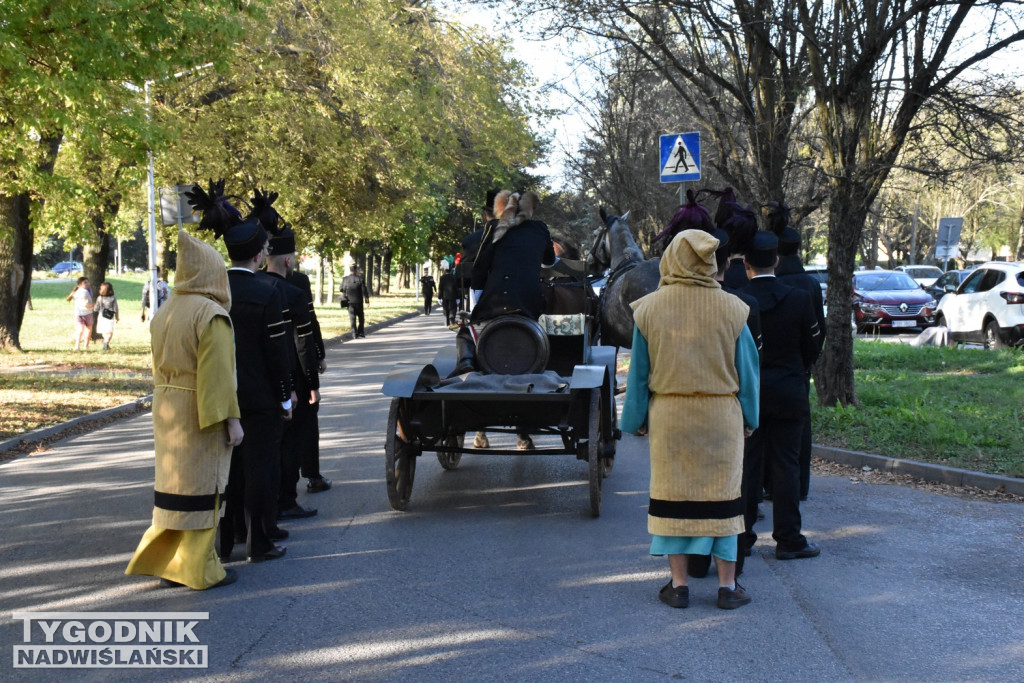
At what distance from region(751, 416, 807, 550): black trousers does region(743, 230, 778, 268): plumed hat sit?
95cm

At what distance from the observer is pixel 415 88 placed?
2597 centimetres

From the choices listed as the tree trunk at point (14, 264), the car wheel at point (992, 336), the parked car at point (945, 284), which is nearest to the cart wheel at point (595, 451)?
the car wheel at point (992, 336)

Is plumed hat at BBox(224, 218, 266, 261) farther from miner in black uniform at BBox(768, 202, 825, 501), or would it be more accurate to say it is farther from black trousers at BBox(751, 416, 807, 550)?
miner in black uniform at BBox(768, 202, 825, 501)

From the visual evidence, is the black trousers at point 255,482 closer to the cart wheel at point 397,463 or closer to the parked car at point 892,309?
the cart wheel at point 397,463

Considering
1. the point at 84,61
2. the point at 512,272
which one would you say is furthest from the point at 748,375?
the point at 84,61

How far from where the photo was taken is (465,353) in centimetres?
828

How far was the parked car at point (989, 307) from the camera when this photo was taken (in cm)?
1880

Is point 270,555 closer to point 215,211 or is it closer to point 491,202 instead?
point 215,211

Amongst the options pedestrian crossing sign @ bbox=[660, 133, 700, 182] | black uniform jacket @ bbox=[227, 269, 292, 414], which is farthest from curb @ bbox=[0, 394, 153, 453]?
pedestrian crossing sign @ bbox=[660, 133, 700, 182]

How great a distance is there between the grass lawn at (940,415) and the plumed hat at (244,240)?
6.16 meters

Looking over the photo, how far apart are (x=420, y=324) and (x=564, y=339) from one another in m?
27.5

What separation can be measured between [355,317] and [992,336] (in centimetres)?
1717

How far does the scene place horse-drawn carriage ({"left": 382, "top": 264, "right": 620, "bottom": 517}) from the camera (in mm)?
7289

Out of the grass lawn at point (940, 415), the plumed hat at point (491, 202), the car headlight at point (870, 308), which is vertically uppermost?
the plumed hat at point (491, 202)
